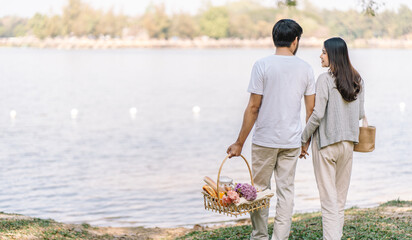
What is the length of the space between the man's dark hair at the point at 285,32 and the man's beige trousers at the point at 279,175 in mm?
828

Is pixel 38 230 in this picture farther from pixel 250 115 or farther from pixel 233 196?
pixel 250 115

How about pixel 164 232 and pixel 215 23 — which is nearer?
pixel 164 232

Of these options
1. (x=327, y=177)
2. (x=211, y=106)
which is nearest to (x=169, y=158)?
(x=327, y=177)

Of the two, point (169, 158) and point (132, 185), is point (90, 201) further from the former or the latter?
point (169, 158)

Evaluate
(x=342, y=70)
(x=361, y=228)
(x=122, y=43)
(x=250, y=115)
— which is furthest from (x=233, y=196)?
(x=122, y=43)

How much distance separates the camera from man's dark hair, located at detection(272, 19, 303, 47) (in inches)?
175

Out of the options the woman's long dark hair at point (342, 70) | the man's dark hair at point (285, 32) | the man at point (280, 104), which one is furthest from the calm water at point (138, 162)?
the man's dark hair at point (285, 32)

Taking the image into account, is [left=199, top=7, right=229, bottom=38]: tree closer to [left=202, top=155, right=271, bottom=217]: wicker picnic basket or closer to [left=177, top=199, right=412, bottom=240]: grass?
[left=177, top=199, right=412, bottom=240]: grass

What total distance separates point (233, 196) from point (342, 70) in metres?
1.30

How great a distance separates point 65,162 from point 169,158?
10.1 ft

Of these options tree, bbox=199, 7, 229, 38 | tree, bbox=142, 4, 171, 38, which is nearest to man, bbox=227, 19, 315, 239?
tree, bbox=199, 7, 229, 38

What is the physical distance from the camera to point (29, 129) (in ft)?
84.9

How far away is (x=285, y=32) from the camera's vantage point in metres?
4.48

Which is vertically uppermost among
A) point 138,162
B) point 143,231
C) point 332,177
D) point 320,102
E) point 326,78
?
point 326,78
